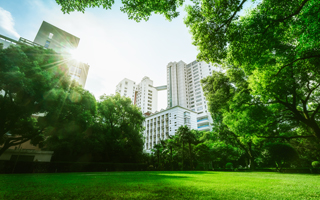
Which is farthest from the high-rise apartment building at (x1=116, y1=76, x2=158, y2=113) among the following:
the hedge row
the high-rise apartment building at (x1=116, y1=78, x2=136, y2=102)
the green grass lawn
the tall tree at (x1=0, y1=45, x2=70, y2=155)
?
the green grass lawn

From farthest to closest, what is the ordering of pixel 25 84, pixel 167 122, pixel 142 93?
pixel 142 93
pixel 167 122
pixel 25 84

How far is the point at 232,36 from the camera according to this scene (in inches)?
307

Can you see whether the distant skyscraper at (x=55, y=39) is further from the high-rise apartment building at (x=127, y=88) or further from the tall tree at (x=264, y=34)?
the tall tree at (x=264, y=34)

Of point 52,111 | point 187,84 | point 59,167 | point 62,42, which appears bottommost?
point 59,167

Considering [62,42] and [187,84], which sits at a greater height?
[187,84]

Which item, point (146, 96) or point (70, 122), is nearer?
point (70, 122)

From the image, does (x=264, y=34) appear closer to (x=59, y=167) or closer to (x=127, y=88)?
(x=59, y=167)

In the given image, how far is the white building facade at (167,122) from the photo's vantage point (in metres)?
62.4

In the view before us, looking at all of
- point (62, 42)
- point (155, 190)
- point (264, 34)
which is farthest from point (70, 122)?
point (62, 42)

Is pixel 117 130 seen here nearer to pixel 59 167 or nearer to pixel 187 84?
pixel 59 167

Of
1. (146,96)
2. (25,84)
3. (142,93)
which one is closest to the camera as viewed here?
(25,84)

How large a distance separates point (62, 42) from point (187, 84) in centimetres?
6894

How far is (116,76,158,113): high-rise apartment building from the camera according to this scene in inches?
3644

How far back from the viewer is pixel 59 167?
2295 centimetres
